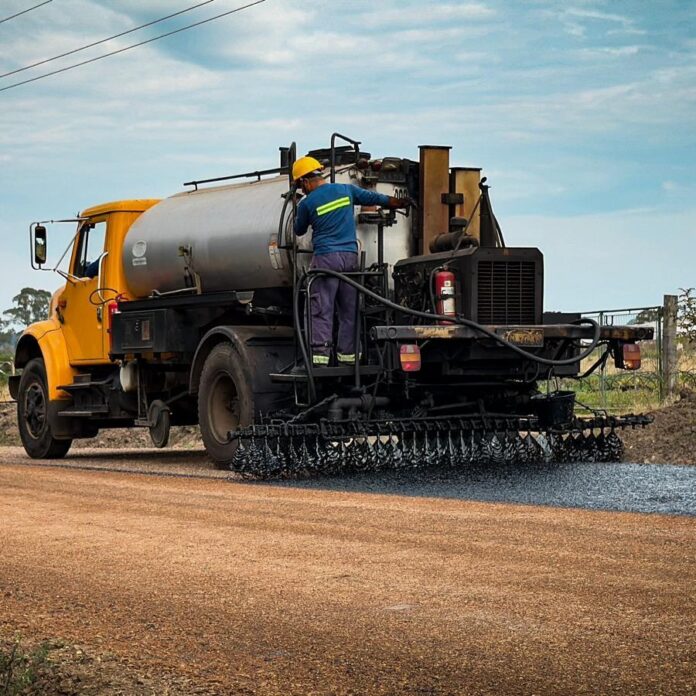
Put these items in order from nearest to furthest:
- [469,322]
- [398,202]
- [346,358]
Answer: [469,322]
[346,358]
[398,202]

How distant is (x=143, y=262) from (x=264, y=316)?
2085 millimetres

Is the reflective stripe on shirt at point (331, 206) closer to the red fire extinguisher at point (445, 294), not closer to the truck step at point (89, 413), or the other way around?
the red fire extinguisher at point (445, 294)

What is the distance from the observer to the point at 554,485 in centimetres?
1105

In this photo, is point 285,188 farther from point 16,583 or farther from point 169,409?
point 16,583

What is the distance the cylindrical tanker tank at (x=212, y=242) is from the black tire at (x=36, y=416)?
2294mm

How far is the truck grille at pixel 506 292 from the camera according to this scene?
12.6 m

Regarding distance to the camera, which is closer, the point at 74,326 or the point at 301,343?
the point at 301,343

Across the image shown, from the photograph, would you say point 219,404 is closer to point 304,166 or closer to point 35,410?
point 304,166

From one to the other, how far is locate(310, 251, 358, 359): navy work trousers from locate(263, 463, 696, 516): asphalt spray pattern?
1.26 metres

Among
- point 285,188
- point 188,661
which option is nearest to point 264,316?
point 285,188

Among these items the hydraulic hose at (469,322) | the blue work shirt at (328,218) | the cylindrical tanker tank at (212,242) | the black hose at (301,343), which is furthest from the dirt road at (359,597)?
the cylindrical tanker tank at (212,242)

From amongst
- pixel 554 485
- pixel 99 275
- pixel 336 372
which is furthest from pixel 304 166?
pixel 99 275

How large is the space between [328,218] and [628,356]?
3215mm

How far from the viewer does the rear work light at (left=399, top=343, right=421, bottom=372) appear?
11.9 m
